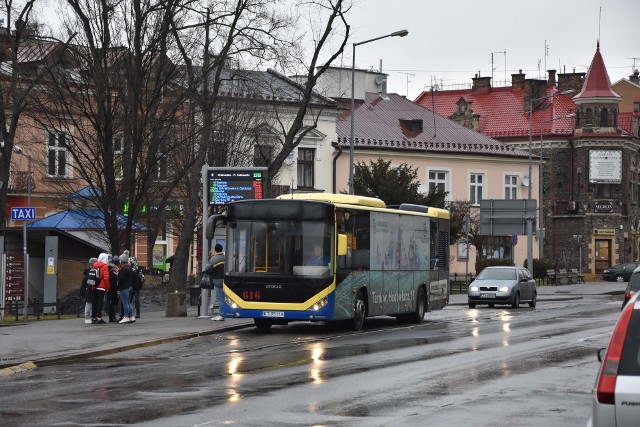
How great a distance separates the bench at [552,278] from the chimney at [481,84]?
28806mm

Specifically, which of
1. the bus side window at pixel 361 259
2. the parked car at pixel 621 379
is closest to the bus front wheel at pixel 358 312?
the bus side window at pixel 361 259

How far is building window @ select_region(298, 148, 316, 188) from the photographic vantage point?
6931 cm

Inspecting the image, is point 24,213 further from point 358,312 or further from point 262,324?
point 358,312

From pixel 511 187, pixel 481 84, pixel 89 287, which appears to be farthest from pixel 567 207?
pixel 89 287

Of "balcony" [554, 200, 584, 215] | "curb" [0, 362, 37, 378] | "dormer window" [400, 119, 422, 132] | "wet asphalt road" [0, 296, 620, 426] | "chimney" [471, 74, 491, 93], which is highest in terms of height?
"chimney" [471, 74, 491, 93]

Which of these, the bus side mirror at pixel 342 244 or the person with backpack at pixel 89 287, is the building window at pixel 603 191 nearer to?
the person with backpack at pixel 89 287

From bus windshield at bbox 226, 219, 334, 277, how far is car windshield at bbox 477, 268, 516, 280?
729 inches

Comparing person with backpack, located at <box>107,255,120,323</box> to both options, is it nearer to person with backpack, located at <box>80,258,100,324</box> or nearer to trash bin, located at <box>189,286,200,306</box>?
person with backpack, located at <box>80,258,100,324</box>

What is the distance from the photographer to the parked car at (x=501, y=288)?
1726 inches

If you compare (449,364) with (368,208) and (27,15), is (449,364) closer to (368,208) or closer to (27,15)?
(368,208)

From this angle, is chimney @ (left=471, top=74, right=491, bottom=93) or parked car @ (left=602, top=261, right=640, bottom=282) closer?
parked car @ (left=602, top=261, right=640, bottom=282)

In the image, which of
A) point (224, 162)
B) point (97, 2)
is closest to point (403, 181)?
point (224, 162)

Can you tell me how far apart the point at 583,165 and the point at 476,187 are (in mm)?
17632

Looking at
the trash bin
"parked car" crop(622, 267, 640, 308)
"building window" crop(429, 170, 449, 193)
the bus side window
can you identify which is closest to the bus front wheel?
the bus side window
